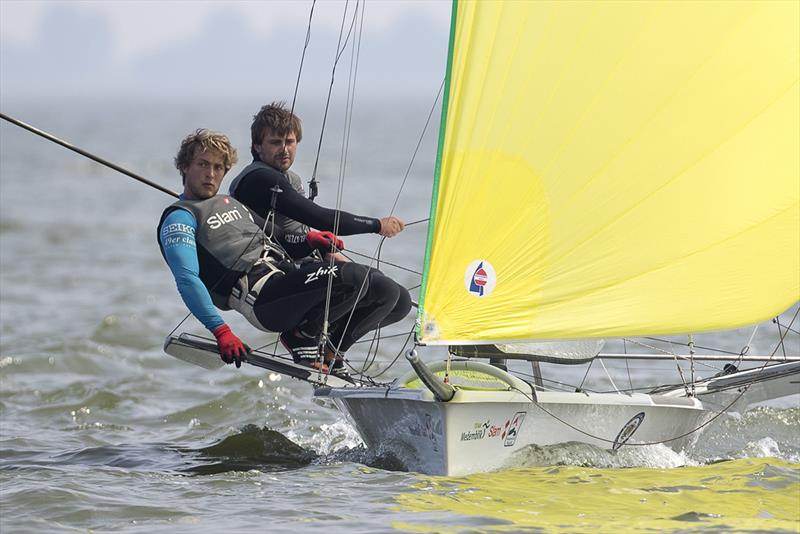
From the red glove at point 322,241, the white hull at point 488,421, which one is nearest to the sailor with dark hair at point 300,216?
the red glove at point 322,241

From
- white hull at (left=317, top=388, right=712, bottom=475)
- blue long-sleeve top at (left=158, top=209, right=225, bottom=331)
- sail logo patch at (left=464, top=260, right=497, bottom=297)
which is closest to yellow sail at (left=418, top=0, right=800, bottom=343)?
sail logo patch at (left=464, top=260, right=497, bottom=297)

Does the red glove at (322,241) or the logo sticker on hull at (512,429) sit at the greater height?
the red glove at (322,241)

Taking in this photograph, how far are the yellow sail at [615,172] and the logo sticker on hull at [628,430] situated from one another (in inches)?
28.0

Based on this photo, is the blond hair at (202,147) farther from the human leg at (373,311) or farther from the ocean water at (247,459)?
the ocean water at (247,459)

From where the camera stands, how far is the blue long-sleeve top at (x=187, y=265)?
5.39 m

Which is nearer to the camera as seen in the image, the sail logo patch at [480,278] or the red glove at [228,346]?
the sail logo patch at [480,278]

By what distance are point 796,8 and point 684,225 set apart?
0.99 meters

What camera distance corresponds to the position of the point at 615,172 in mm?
4859

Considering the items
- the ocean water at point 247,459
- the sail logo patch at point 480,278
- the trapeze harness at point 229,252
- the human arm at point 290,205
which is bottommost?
the ocean water at point 247,459

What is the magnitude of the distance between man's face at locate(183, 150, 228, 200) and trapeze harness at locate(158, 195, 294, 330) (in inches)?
2.1

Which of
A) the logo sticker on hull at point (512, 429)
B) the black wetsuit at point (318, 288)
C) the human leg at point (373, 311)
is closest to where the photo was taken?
the logo sticker on hull at point (512, 429)

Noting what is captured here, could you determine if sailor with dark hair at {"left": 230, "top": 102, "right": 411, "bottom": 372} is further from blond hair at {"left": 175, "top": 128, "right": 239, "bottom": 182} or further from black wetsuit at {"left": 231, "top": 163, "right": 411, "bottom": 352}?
blond hair at {"left": 175, "top": 128, "right": 239, "bottom": 182}

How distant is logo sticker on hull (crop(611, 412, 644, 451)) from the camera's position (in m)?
5.46

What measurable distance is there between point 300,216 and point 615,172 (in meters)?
1.64
